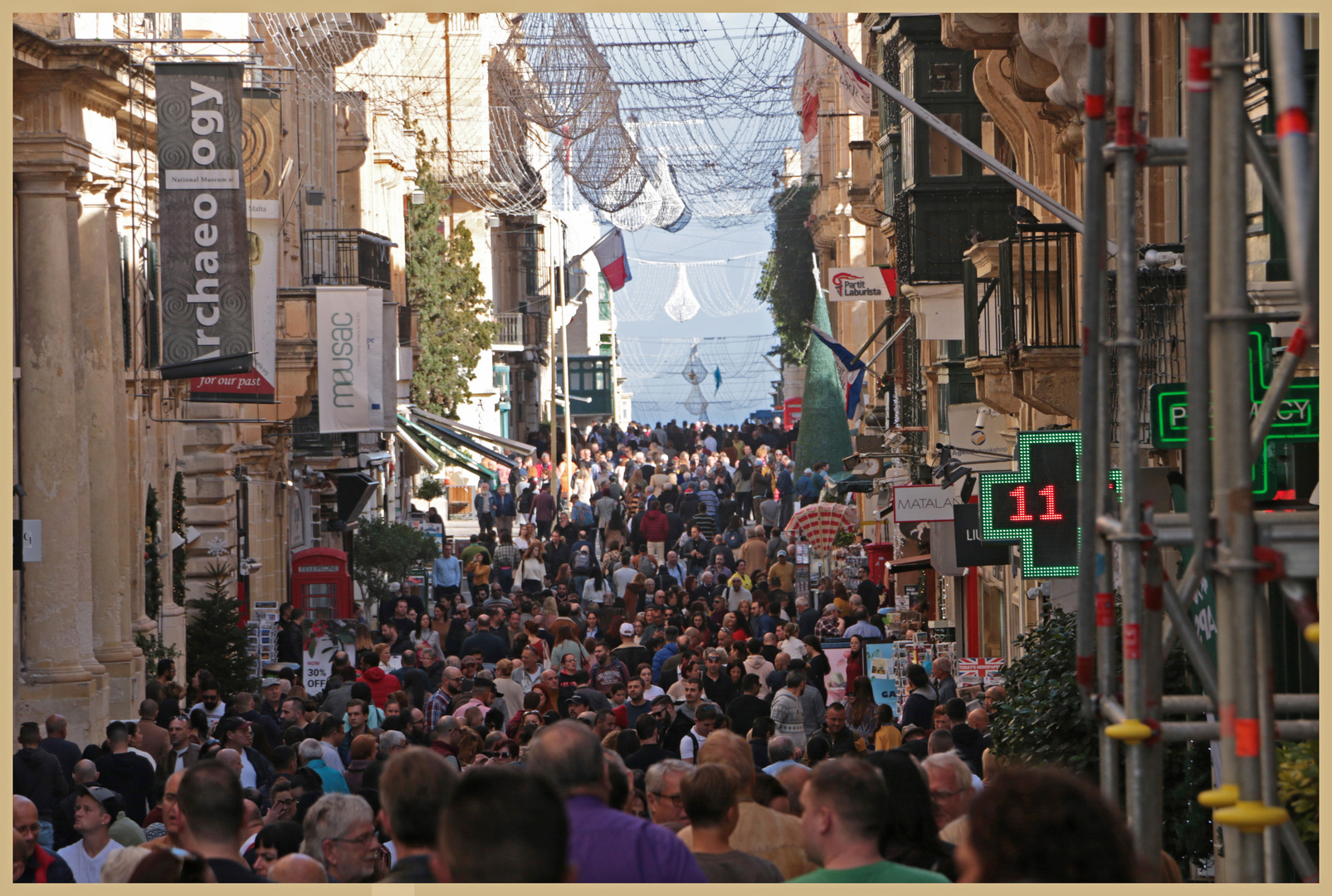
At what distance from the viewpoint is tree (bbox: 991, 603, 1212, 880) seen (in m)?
9.59

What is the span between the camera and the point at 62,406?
17.3m

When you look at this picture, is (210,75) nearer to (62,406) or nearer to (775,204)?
(62,406)

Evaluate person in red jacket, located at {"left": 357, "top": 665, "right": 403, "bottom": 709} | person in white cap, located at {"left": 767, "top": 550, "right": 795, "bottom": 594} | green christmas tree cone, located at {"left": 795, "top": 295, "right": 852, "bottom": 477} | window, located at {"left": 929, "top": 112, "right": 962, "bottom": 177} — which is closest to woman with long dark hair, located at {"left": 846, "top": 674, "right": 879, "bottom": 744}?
person in red jacket, located at {"left": 357, "top": 665, "right": 403, "bottom": 709}

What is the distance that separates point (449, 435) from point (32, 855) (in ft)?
105

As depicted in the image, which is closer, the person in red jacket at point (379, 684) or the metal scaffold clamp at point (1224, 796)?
the metal scaffold clamp at point (1224, 796)

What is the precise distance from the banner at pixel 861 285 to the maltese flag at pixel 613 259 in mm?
33619

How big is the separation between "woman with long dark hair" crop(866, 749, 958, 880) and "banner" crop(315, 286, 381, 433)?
68.0ft

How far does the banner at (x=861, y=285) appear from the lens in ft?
96.2

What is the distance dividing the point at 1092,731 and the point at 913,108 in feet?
14.7

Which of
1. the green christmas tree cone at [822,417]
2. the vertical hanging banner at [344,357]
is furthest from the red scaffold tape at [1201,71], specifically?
the green christmas tree cone at [822,417]

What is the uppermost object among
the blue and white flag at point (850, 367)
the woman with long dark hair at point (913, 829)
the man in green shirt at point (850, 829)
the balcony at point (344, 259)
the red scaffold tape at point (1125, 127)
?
the balcony at point (344, 259)

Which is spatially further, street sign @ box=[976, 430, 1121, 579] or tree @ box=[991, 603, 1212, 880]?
street sign @ box=[976, 430, 1121, 579]

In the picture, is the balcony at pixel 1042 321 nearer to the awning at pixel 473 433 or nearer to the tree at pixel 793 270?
the awning at pixel 473 433

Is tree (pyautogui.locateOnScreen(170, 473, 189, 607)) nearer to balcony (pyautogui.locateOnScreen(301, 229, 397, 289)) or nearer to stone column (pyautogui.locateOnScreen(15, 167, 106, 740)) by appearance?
stone column (pyautogui.locateOnScreen(15, 167, 106, 740))
